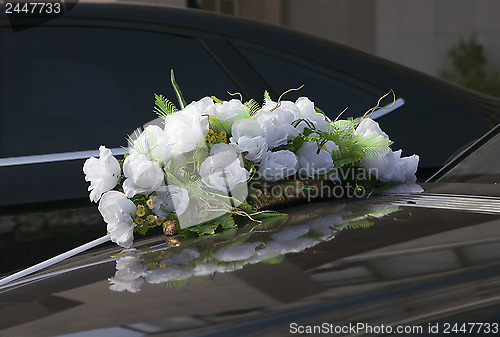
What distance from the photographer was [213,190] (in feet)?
5.24

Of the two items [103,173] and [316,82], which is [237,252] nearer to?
[103,173]

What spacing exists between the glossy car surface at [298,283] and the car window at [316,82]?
3.83 ft

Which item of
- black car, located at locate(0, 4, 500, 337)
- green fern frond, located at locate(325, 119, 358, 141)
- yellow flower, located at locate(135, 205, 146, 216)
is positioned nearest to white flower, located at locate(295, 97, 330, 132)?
green fern frond, located at locate(325, 119, 358, 141)

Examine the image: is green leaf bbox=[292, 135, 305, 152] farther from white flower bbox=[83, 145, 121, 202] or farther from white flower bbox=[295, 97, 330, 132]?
white flower bbox=[83, 145, 121, 202]

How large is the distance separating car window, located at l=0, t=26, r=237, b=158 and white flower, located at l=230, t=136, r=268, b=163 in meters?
1.01

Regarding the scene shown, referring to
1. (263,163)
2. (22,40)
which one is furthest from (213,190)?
(22,40)

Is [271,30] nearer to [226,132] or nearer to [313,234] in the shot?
[226,132]

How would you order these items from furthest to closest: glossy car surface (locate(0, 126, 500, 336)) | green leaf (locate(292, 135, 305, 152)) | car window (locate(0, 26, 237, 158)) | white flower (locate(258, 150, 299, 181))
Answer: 1. car window (locate(0, 26, 237, 158))
2. green leaf (locate(292, 135, 305, 152))
3. white flower (locate(258, 150, 299, 181))
4. glossy car surface (locate(0, 126, 500, 336))

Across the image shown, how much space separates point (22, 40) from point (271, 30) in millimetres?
1051

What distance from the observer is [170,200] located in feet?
5.15

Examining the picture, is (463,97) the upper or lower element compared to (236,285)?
upper

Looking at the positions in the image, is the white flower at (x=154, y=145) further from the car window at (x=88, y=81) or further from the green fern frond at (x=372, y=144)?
the car window at (x=88, y=81)

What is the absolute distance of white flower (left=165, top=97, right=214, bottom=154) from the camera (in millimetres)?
1583

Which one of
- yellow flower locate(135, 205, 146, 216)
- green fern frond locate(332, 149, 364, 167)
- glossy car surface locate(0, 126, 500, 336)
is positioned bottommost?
glossy car surface locate(0, 126, 500, 336)
